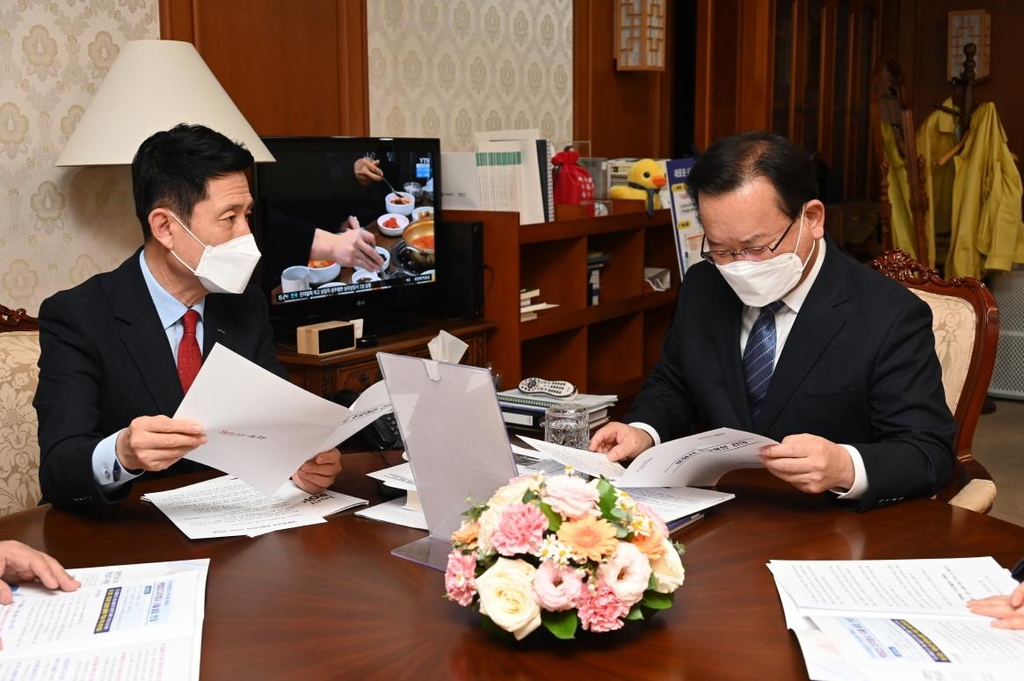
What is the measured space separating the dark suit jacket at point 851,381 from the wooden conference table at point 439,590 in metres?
0.10

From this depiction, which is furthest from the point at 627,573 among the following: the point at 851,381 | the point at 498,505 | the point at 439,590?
the point at 851,381

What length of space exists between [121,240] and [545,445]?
185 cm

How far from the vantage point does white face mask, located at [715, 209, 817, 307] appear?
76.9 inches

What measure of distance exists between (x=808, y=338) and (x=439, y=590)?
918 millimetres

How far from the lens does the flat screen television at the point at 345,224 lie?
3064 millimetres

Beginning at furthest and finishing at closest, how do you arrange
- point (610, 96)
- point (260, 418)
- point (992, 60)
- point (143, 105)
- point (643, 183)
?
point (992, 60), point (610, 96), point (643, 183), point (143, 105), point (260, 418)

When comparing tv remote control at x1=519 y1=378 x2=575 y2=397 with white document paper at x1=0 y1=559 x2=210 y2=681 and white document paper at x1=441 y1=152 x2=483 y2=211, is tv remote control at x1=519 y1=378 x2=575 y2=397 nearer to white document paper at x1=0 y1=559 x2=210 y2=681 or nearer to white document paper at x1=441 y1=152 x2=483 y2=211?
white document paper at x1=441 y1=152 x2=483 y2=211

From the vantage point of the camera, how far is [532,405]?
9.04ft

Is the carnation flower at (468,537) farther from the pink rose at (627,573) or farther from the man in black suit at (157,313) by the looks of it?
the man in black suit at (157,313)

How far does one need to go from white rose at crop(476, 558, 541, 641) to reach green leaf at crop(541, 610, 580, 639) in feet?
0.05

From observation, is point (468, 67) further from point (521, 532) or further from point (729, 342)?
point (521, 532)

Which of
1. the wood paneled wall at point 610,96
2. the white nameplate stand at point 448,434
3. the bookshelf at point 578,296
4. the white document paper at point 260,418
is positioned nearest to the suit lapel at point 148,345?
the white document paper at point 260,418

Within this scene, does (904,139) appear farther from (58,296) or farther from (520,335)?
(58,296)

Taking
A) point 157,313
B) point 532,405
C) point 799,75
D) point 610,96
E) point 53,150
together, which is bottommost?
point 532,405
